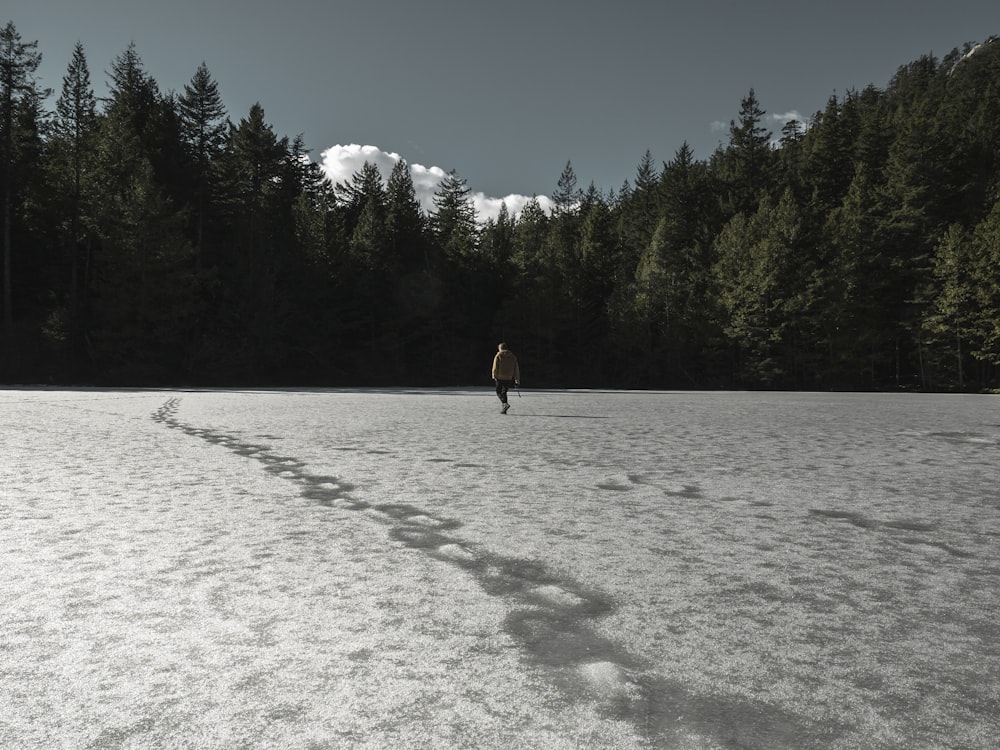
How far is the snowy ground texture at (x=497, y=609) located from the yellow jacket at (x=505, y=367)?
10.8 metres

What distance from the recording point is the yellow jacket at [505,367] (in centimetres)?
1825

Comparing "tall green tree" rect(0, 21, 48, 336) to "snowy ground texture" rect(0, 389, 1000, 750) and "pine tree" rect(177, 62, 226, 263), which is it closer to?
"pine tree" rect(177, 62, 226, 263)

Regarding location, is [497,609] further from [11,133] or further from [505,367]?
[11,133]

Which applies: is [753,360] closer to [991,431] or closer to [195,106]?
[991,431]

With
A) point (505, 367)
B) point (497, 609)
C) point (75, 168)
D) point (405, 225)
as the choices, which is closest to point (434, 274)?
point (405, 225)

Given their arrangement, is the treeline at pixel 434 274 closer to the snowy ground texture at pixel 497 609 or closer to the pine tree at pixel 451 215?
the pine tree at pixel 451 215

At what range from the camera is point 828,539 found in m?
4.54

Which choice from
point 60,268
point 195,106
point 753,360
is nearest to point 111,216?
point 60,268

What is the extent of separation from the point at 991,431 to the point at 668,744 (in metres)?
14.0

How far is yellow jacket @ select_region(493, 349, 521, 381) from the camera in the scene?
1825cm

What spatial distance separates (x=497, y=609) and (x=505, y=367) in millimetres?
15328

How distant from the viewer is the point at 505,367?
60.3ft

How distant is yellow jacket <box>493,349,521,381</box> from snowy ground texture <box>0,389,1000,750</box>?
35.4 ft

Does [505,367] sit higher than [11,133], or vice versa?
[11,133]
